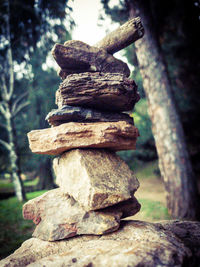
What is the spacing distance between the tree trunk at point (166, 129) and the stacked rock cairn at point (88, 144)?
2.78 metres

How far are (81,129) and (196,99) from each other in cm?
733

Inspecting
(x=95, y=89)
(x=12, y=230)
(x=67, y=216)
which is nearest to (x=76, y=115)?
(x=95, y=89)

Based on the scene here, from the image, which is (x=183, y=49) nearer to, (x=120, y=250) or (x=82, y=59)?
(x=82, y=59)

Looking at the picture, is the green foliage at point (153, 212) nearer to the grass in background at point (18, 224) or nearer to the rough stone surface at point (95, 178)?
the grass in background at point (18, 224)

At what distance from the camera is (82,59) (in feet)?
9.14

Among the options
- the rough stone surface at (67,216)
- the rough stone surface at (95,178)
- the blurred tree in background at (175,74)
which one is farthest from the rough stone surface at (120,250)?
the blurred tree in background at (175,74)

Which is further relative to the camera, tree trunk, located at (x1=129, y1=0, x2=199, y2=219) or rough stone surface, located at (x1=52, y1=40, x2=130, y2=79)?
tree trunk, located at (x1=129, y1=0, x2=199, y2=219)

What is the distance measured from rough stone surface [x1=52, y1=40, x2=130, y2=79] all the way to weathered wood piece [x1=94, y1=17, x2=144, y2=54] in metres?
0.14

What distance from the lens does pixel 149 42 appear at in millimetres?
5629

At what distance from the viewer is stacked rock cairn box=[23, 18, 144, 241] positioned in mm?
2332

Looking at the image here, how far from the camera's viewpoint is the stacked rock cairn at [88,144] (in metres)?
2.33

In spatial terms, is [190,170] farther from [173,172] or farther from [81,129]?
[81,129]

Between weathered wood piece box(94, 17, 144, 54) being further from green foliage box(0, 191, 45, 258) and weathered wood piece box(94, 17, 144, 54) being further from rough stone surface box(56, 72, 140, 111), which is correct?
green foliage box(0, 191, 45, 258)

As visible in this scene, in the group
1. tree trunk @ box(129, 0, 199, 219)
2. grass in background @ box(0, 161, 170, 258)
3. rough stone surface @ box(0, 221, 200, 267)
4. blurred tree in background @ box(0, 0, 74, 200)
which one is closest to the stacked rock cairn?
rough stone surface @ box(0, 221, 200, 267)
